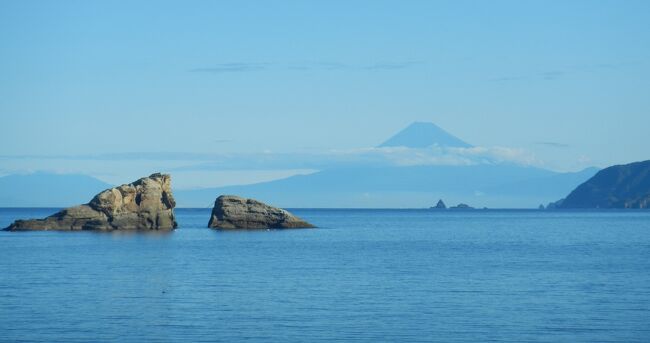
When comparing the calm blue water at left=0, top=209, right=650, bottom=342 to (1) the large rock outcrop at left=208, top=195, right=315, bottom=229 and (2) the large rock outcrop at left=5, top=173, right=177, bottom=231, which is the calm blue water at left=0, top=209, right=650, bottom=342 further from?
(1) the large rock outcrop at left=208, top=195, right=315, bottom=229

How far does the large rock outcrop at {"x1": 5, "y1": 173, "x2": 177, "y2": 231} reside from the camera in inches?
4877

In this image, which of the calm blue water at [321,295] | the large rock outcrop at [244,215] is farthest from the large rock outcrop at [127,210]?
the calm blue water at [321,295]

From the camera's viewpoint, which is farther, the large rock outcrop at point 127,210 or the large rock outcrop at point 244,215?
the large rock outcrop at point 244,215

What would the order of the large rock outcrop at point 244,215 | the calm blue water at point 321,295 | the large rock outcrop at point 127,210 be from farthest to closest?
1. the large rock outcrop at point 244,215
2. the large rock outcrop at point 127,210
3. the calm blue water at point 321,295

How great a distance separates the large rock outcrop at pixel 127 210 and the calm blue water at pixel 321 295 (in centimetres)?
2809

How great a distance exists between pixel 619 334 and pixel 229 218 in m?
99.1

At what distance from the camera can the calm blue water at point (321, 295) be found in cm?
4256

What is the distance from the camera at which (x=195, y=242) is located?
11250cm

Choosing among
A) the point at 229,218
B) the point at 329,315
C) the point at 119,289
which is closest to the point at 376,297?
the point at 329,315

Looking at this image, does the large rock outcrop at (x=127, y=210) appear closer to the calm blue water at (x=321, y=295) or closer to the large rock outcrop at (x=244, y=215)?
the large rock outcrop at (x=244, y=215)

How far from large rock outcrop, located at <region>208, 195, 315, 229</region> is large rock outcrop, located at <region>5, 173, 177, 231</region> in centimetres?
692

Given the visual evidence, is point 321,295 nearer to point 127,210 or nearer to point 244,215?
point 127,210

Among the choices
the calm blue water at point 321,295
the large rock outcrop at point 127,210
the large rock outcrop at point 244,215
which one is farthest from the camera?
the large rock outcrop at point 244,215

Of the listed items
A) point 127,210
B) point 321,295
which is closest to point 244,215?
point 127,210
